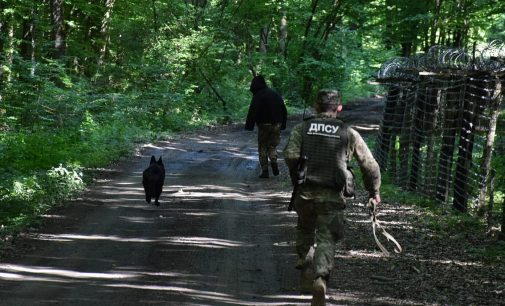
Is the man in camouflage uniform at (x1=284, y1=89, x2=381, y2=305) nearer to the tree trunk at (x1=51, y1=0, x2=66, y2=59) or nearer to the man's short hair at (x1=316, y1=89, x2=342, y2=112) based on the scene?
the man's short hair at (x1=316, y1=89, x2=342, y2=112)

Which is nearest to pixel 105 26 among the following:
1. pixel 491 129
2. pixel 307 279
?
pixel 491 129

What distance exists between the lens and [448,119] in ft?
39.9

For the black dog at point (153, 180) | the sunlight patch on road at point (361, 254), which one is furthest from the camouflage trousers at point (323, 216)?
the black dog at point (153, 180)

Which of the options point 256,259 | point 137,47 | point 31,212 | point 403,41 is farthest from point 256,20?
point 256,259

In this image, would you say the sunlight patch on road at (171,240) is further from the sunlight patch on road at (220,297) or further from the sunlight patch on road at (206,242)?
the sunlight patch on road at (220,297)

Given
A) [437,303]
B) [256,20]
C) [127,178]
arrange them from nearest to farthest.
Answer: [437,303] → [127,178] → [256,20]

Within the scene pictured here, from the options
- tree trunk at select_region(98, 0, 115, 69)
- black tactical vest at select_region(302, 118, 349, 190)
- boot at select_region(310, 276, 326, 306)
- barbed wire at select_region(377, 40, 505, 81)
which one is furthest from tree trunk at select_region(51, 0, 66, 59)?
boot at select_region(310, 276, 326, 306)

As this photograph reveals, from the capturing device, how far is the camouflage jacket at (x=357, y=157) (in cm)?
615

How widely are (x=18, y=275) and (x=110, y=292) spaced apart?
1.34 meters

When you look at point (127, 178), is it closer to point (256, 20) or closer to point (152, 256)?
point (152, 256)

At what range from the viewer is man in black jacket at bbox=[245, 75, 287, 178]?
15031 mm

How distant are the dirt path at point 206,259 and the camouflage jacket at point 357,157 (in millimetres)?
1282

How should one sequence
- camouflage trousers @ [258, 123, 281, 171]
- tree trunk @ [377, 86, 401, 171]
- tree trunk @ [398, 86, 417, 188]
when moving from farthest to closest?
tree trunk @ [377, 86, 401, 171]
camouflage trousers @ [258, 123, 281, 171]
tree trunk @ [398, 86, 417, 188]

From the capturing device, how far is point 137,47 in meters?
32.1
